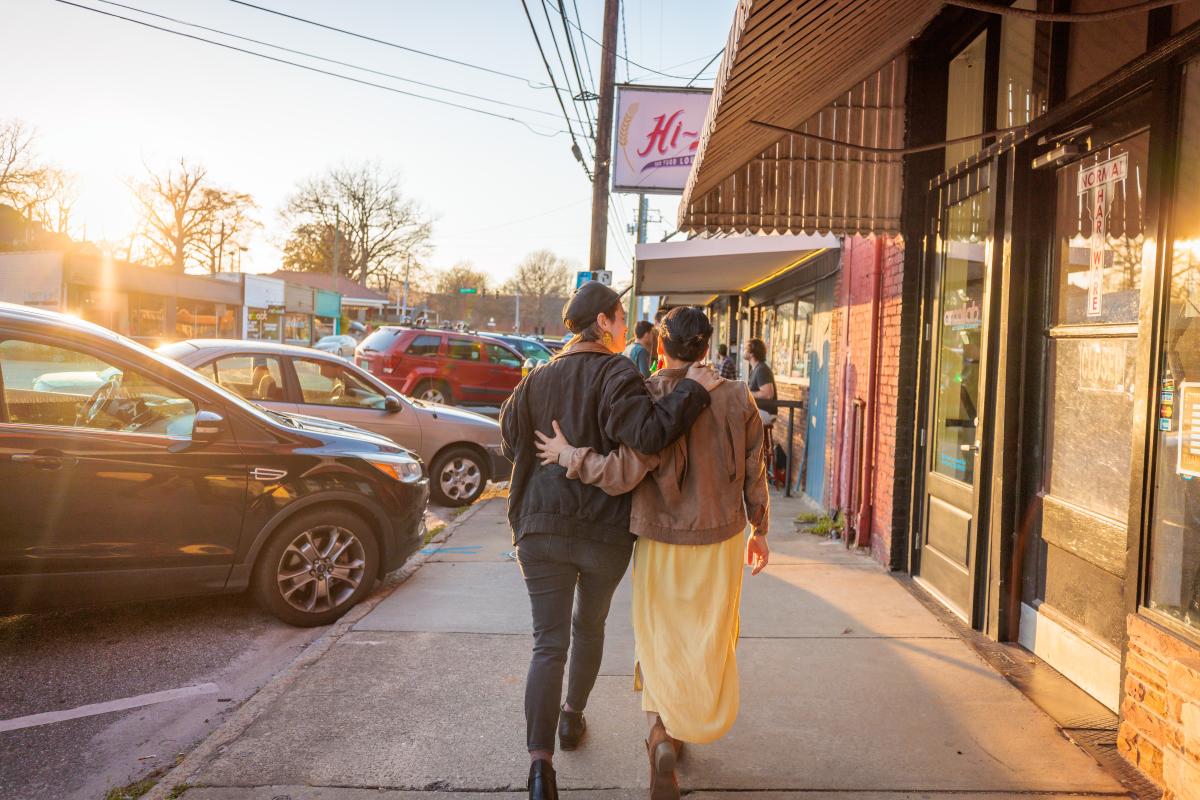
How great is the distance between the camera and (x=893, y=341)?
6.54 m

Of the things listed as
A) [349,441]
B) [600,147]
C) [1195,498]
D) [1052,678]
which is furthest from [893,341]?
[600,147]

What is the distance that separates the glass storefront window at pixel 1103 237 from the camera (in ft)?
12.7

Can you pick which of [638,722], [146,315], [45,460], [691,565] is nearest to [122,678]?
[45,460]

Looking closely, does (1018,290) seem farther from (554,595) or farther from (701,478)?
(554,595)

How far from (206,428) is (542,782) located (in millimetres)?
3054

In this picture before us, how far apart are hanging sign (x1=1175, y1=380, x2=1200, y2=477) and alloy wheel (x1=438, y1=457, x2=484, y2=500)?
7.48 metres

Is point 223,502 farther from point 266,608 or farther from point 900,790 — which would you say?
point 900,790

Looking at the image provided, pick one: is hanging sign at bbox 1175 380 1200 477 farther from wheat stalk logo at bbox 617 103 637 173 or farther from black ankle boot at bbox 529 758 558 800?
wheat stalk logo at bbox 617 103 637 173

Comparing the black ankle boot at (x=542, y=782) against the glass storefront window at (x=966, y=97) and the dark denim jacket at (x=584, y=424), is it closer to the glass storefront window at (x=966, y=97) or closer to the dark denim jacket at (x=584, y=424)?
the dark denim jacket at (x=584, y=424)

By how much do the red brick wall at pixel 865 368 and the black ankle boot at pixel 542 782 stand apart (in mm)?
4040

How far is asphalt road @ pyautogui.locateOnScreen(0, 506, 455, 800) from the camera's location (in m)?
3.62

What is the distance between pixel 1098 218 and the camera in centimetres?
421

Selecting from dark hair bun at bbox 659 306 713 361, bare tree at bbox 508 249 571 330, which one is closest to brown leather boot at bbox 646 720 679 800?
dark hair bun at bbox 659 306 713 361

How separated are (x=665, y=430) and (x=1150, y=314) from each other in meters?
1.99
